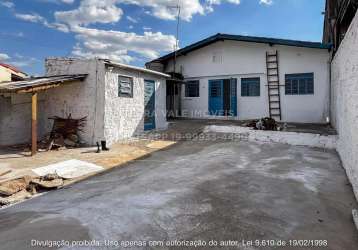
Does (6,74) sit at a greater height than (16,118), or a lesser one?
greater

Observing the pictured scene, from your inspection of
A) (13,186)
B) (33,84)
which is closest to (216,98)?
(33,84)

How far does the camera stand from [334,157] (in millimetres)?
7930

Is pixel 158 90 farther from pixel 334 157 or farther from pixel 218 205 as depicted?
A: pixel 218 205

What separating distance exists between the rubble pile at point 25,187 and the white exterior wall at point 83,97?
162 inches

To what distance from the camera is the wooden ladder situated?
1488 centimetres

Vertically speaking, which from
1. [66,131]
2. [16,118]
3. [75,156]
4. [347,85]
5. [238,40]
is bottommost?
[75,156]

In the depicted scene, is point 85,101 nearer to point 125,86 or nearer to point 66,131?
point 66,131

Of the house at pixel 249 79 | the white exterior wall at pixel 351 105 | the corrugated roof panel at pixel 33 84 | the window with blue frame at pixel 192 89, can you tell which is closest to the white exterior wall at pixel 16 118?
the corrugated roof panel at pixel 33 84

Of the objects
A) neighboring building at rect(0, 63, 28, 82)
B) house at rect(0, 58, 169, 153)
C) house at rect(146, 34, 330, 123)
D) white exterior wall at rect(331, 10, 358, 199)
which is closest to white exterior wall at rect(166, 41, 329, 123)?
house at rect(146, 34, 330, 123)

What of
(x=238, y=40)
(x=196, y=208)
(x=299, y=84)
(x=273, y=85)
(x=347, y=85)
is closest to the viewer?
(x=196, y=208)

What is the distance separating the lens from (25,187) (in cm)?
572

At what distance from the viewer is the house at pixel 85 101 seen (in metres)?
10.2

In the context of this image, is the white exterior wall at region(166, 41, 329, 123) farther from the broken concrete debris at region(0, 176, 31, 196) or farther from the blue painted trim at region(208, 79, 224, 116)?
the broken concrete debris at region(0, 176, 31, 196)

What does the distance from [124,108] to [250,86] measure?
25.4 ft
